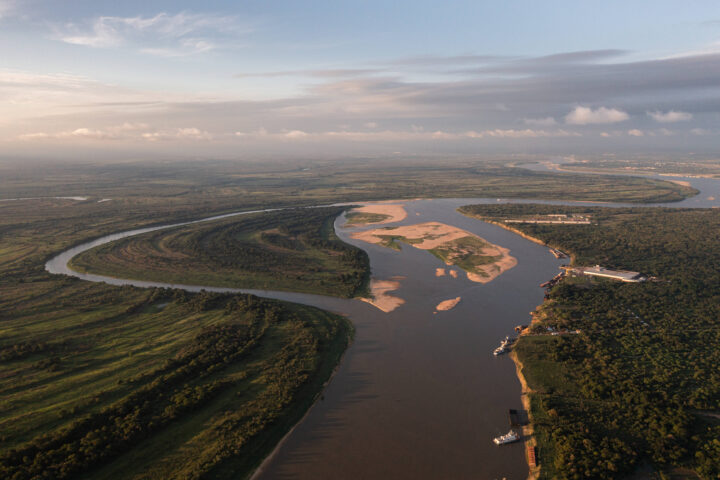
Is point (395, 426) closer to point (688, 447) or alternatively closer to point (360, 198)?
point (688, 447)

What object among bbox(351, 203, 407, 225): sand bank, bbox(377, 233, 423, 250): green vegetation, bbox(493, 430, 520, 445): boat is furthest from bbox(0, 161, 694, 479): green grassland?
bbox(351, 203, 407, 225): sand bank

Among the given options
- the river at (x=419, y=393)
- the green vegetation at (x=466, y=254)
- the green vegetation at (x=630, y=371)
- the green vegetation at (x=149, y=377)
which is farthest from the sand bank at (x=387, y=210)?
the green vegetation at (x=149, y=377)

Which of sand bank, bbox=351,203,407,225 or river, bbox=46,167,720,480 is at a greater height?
sand bank, bbox=351,203,407,225

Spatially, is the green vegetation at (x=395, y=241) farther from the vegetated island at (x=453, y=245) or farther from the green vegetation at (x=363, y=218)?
the green vegetation at (x=363, y=218)

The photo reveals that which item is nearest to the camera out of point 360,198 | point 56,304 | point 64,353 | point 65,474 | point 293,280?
point 65,474

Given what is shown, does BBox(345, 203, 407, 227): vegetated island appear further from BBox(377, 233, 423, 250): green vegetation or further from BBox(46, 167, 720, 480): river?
BBox(46, 167, 720, 480): river

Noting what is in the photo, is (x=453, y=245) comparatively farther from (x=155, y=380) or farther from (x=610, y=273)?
→ (x=155, y=380)

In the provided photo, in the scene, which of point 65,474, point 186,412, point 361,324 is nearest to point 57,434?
point 65,474

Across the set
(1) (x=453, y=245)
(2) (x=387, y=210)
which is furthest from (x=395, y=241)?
(2) (x=387, y=210)
